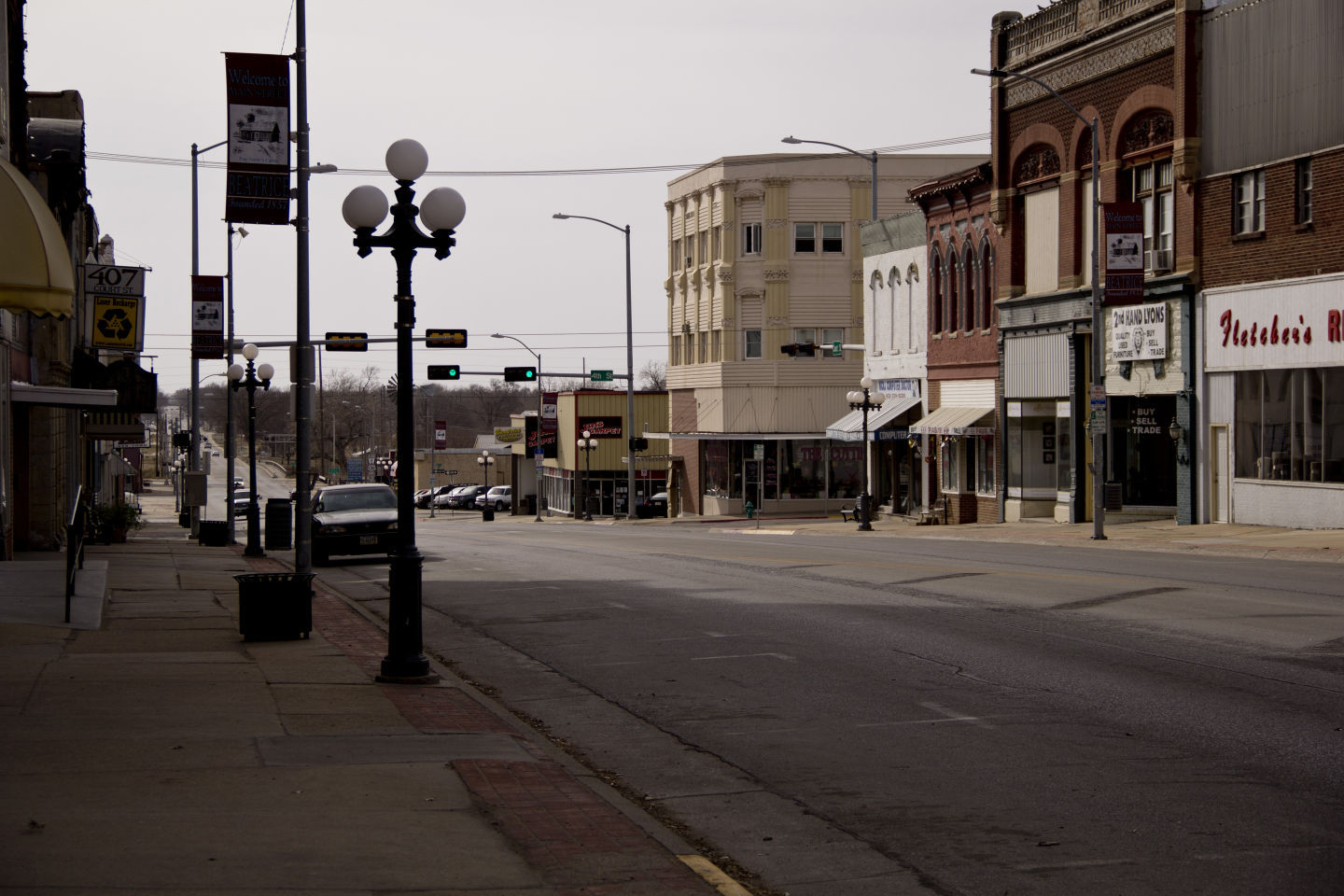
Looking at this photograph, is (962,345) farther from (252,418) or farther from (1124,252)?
(252,418)

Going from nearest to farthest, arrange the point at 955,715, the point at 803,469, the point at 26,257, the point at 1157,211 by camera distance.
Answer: the point at 955,715, the point at 26,257, the point at 1157,211, the point at 803,469

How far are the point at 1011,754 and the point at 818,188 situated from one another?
55103 mm

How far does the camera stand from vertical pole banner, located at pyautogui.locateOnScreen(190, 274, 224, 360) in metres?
33.3

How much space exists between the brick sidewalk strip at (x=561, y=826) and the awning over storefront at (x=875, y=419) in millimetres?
37575

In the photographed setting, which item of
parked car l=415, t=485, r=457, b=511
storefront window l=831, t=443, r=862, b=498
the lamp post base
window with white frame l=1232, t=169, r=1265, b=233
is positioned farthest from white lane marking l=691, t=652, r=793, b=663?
parked car l=415, t=485, r=457, b=511

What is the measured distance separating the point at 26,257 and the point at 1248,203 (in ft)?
87.4

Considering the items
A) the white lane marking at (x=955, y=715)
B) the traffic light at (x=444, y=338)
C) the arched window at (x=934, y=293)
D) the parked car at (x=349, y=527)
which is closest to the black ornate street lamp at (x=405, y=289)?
the white lane marking at (x=955, y=715)

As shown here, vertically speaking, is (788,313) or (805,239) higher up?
Answer: (805,239)

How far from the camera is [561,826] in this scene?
24.6ft

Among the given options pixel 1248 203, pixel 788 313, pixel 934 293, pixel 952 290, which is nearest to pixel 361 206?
pixel 1248 203

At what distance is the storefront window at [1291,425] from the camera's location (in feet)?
94.7

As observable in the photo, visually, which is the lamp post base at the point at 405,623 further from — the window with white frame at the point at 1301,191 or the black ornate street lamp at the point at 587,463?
the black ornate street lamp at the point at 587,463

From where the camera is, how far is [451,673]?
13281mm

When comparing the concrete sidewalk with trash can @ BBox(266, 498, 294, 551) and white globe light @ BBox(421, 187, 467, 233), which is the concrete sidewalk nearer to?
white globe light @ BBox(421, 187, 467, 233)
